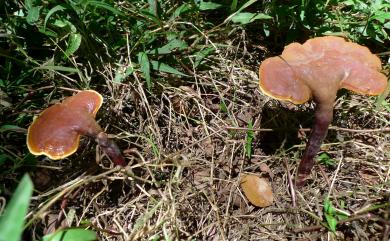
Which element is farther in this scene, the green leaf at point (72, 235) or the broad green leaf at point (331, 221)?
the broad green leaf at point (331, 221)

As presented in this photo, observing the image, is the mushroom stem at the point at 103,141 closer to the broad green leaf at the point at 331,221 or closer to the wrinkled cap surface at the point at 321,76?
the wrinkled cap surface at the point at 321,76

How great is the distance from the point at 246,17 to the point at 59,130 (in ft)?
5.18

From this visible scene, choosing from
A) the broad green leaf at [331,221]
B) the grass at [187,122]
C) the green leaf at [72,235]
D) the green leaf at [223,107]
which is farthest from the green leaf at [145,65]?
the broad green leaf at [331,221]

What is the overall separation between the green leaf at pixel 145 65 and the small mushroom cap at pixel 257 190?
0.90 metres

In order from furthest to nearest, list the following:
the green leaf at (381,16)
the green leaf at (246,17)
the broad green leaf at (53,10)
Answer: the green leaf at (246,17), the green leaf at (381,16), the broad green leaf at (53,10)

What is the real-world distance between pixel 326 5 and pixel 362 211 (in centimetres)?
148

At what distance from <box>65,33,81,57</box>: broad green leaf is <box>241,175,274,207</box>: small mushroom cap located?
4.63ft

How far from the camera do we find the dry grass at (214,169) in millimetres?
2508

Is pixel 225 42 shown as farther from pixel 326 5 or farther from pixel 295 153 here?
pixel 295 153

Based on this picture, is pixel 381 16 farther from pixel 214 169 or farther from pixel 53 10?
pixel 53 10

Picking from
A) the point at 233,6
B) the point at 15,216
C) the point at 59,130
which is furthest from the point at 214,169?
the point at 15,216

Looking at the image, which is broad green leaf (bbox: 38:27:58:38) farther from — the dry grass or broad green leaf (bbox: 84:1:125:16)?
the dry grass

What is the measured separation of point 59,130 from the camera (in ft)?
7.31

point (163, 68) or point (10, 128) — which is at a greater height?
point (163, 68)
